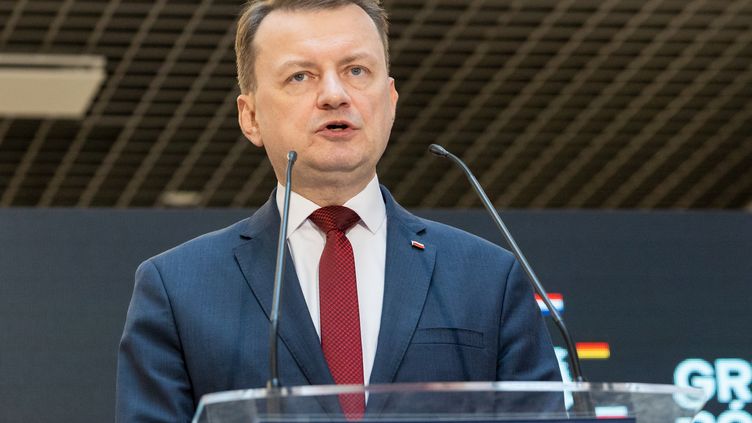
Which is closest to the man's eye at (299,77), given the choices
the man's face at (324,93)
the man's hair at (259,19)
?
the man's face at (324,93)

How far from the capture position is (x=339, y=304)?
1634 millimetres

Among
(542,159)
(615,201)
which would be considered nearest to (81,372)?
(542,159)

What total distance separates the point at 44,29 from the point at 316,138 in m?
4.40

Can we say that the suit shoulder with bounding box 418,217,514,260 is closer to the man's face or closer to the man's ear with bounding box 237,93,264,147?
the man's face

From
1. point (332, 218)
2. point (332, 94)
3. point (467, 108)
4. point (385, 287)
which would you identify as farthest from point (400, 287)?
point (467, 108)

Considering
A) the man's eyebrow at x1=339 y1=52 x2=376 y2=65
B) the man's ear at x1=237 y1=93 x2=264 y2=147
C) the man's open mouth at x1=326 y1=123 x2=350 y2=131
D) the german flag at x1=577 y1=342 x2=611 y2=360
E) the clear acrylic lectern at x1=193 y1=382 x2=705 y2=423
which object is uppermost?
the german flag at x1=577 y1=342 x2=611 y2=360

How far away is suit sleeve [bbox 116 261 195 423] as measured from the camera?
1.56 metres

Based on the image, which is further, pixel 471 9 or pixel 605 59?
pixel 605 59

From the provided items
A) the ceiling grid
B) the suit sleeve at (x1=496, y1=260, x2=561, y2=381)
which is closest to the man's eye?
the suit sleeve at (x1=496, y1=260, x2=561, y2=381)

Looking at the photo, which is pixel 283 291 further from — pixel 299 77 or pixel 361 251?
pixel 299 77

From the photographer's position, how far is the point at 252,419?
1.22 metres

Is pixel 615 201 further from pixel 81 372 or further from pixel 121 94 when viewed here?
pixel 81 372

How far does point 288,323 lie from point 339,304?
0.08 metres

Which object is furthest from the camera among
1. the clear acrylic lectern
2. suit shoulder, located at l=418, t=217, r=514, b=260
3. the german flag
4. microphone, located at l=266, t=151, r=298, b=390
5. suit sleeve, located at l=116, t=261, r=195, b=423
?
the german flag
